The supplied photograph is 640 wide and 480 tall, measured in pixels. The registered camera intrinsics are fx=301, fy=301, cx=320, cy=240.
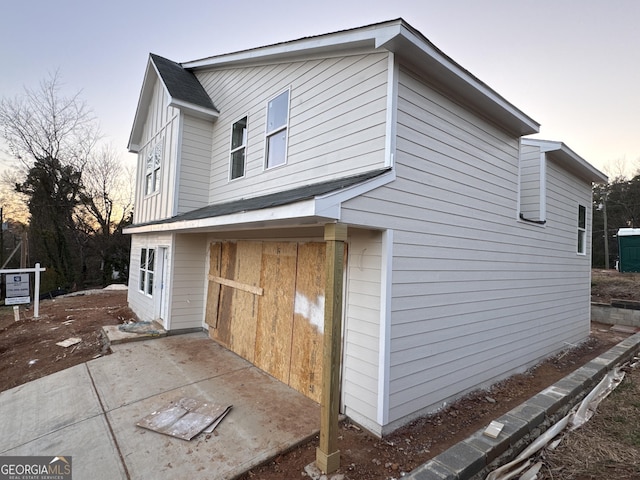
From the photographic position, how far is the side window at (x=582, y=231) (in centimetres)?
810

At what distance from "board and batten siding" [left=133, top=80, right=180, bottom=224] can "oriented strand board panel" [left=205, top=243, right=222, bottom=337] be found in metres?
1.47

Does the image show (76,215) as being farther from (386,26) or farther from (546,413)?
(546,413)

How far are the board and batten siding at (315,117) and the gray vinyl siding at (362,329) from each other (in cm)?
102

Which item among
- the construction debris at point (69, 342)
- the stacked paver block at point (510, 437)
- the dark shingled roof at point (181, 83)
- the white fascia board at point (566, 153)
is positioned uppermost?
the dark shingled roof at point (181, 83)

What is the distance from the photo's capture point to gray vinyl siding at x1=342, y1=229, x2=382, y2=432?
136 inches

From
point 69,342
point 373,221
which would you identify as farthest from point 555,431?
point 69,342

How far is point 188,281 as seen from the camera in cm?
725

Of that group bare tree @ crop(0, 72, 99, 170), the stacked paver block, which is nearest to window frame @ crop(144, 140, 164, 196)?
the stacked paver block

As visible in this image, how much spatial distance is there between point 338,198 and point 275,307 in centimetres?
276

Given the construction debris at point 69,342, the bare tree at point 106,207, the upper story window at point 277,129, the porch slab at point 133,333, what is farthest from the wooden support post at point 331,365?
the bare tree at point 106,207

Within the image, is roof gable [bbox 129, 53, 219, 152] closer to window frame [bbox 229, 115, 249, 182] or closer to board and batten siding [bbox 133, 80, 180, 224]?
board and batten siding [bbox 133, 80, 180, 224]

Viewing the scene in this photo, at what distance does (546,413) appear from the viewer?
3295mm

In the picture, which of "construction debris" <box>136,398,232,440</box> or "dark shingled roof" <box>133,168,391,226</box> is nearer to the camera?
"dark shingled roof" <box>133,168,391,226</box>

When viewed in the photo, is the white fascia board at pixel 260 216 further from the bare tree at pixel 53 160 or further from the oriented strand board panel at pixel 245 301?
the bare tree at pixel 53 160
